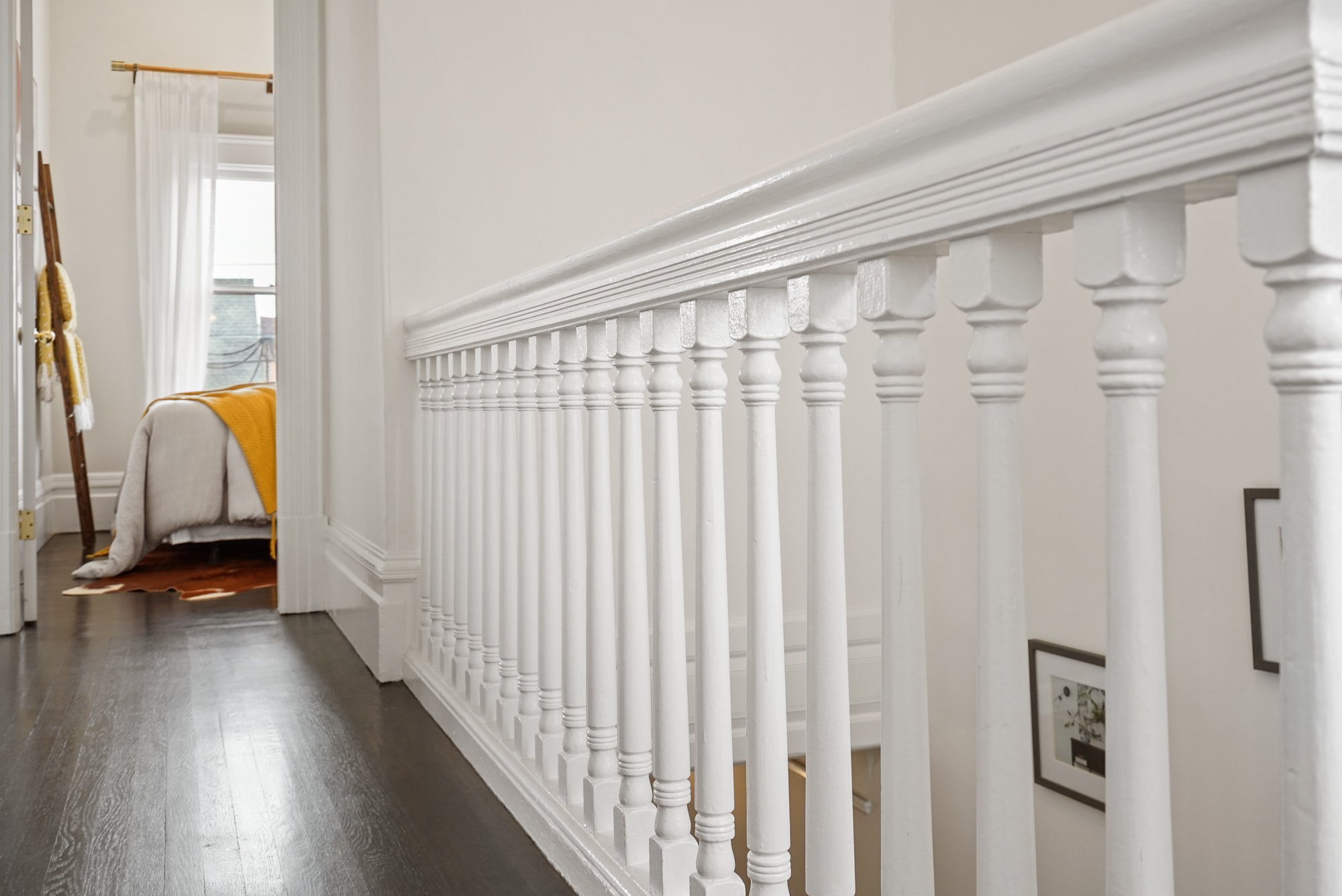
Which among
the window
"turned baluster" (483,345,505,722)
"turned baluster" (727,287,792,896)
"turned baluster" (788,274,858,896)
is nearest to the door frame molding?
"turned baluster" (483,345,505,722)

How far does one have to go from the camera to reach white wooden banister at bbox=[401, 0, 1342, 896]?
1.65ft

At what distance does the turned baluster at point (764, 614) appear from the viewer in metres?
0.96

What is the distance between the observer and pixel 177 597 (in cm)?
371

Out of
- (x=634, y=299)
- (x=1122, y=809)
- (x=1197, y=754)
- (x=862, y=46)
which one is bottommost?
(x=1197, y=754)

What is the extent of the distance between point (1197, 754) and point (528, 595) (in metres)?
1.32

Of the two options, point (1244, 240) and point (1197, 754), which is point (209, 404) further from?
point (1244, 240)

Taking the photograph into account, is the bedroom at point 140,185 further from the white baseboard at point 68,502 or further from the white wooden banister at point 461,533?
the white wooden banister at point 461,533

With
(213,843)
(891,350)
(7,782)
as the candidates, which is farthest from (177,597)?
(891,350)

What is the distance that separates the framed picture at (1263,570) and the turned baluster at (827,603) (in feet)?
4.33

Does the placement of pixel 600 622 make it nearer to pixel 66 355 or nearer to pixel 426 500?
pixel 426 500

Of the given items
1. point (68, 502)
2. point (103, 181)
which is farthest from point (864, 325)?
point (103, 181)

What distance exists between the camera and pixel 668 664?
3.89 ft

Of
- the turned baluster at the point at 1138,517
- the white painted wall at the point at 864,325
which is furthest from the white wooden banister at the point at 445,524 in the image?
the turned baluster at the point at 1138,517

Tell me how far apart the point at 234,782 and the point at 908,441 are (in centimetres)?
150
